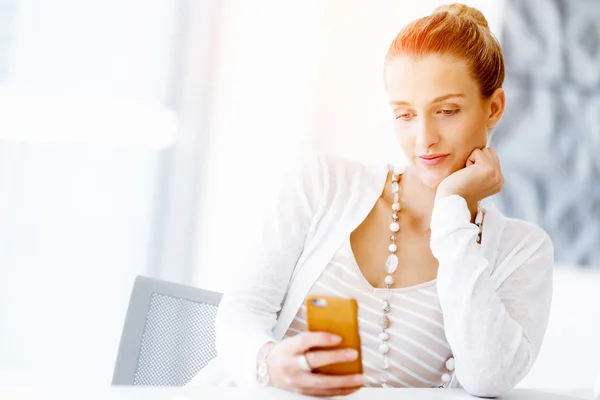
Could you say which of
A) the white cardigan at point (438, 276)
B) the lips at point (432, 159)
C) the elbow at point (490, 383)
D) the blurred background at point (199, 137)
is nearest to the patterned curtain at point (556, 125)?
the blurred background at point (199, 137)

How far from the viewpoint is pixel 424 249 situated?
1.64 metres

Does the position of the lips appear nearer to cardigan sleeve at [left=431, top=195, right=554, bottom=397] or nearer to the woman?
the woman

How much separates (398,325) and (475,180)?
1.08ft

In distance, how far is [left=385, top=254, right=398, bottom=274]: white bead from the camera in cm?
159

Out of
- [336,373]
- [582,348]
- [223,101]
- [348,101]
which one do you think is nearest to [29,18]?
[223,101]

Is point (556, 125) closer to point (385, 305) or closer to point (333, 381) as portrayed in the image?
point (385, 305)

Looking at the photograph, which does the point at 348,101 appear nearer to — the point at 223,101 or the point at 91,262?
the point at 223,101

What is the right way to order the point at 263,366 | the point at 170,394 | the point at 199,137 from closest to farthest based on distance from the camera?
the point at 170,394 → the point at 263,366 → the point at 199,137

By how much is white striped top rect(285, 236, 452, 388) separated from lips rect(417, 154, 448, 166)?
9.6 inches

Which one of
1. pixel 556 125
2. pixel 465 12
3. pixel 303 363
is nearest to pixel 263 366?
pixel 303 363

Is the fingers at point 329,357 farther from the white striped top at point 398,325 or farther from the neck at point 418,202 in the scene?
the neck at point 418,202

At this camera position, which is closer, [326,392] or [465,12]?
[326,392]

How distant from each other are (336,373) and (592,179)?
2215mm

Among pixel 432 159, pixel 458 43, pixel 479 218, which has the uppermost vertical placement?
pixel 458 43
